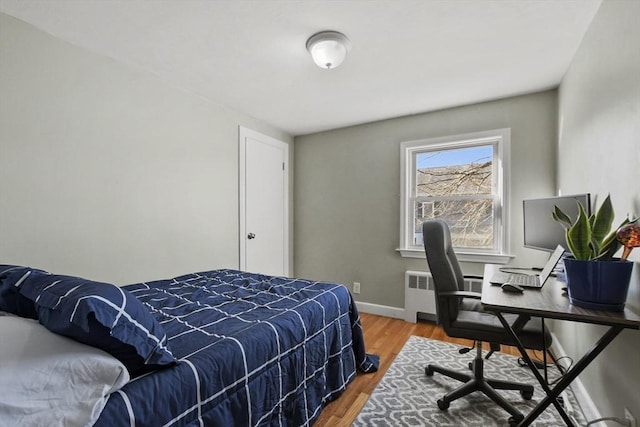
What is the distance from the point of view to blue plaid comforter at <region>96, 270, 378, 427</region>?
100 cm

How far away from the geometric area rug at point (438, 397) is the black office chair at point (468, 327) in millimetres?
81

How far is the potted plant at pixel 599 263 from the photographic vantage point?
45.8 inches

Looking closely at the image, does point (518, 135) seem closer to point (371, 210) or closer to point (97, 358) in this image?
point (371, 210)

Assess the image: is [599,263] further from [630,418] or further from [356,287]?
[356,287]

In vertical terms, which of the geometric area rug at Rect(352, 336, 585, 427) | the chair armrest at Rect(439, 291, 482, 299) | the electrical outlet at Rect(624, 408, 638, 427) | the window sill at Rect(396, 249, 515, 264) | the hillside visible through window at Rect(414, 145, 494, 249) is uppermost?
the hillside visible through window at Rect(414, 145, 494, 249)

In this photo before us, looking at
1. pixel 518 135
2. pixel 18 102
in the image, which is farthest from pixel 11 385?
pixel 518 135

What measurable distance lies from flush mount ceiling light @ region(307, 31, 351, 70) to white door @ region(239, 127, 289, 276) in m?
1.61

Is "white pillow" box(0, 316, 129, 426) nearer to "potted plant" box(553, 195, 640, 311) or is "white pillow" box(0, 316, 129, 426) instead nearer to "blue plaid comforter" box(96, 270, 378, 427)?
"blue plaid comforter" box(96, 270, 378, 427)

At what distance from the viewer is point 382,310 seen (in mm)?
3582

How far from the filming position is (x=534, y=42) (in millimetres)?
2059

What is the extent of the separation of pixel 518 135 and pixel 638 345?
2236 millimetres

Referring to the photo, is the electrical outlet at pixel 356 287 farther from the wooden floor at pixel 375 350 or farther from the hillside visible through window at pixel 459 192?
the hillside visible through window at pixel 459 192

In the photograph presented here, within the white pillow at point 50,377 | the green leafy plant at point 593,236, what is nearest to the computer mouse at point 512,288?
the green leafy plant at point 593,236

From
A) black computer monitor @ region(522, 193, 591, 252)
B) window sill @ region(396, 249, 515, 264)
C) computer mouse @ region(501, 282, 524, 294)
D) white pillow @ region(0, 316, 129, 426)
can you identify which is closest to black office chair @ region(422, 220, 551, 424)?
computer mouse @ region(501, 282, 524, 294)
